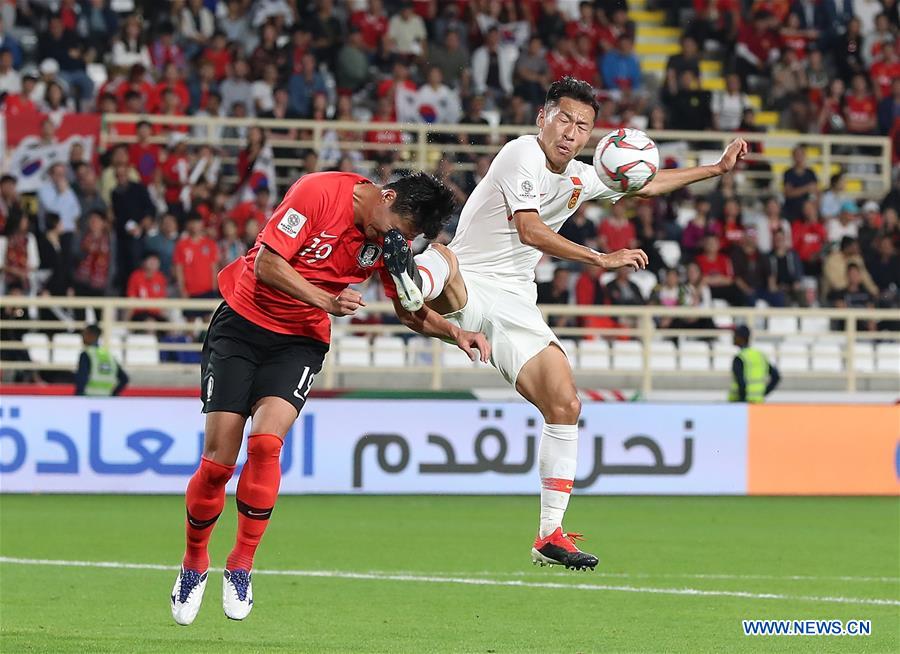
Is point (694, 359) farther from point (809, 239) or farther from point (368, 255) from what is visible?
point (368, 255)

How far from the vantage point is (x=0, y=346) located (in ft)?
55.8

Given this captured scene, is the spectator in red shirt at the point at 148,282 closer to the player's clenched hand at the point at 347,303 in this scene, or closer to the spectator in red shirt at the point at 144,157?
the spectator in red shirt at the point at 144,157

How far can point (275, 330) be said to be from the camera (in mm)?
7883

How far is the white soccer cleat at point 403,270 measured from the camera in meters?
7.53

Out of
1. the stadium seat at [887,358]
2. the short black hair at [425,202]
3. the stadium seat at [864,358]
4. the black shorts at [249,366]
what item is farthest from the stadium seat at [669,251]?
the short black hair at [425,202]

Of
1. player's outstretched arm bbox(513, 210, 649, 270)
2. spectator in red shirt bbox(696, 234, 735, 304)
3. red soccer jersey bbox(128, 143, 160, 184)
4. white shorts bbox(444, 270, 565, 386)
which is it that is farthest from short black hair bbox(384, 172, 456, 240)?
spectator in red shirt bbox(696, 234, 735, 304)

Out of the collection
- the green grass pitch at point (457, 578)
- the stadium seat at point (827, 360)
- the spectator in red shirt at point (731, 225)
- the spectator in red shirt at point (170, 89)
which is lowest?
the green grass pitch at point (457, 578)

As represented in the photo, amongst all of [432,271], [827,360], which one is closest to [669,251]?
[827,360]

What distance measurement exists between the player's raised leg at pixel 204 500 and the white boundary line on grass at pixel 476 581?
2.55 meters

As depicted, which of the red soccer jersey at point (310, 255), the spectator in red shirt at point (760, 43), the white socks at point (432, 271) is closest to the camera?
the red soccer jersey at point (310, 255)

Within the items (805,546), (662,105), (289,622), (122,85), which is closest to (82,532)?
(289,622)

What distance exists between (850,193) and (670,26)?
401 cm

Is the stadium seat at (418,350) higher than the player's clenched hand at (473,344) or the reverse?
the reverse

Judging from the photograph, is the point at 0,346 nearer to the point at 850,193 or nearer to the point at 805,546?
the point at 805,546
